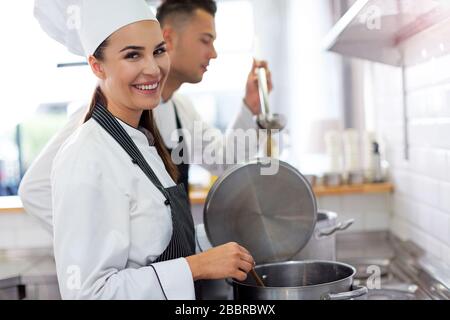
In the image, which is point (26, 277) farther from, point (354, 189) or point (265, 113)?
point (354, 189)

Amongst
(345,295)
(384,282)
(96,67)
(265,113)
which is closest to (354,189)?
(384,282)

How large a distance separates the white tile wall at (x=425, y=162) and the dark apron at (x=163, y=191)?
45 cm

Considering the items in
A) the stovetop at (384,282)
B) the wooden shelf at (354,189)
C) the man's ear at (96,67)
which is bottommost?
the stovetop at (384,282)

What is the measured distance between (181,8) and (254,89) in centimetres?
17

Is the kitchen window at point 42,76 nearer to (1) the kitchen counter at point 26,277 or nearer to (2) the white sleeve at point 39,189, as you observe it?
(2) the white sleeve at point 39,189

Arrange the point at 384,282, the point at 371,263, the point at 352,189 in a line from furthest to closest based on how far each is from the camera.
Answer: the point at 352,189 < the point at 371,263 < the point at 384,282

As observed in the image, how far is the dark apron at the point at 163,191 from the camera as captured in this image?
2.49ft

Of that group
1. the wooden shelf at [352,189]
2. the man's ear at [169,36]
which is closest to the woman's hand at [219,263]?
the man's ear at [169,36]

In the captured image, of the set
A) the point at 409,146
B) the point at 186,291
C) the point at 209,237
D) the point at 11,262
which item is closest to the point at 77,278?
the point at 186,291

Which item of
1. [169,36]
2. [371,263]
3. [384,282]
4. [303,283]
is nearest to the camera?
[303,283]

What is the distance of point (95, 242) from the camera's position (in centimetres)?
69

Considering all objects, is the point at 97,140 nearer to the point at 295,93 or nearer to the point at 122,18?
the point at 122,18
